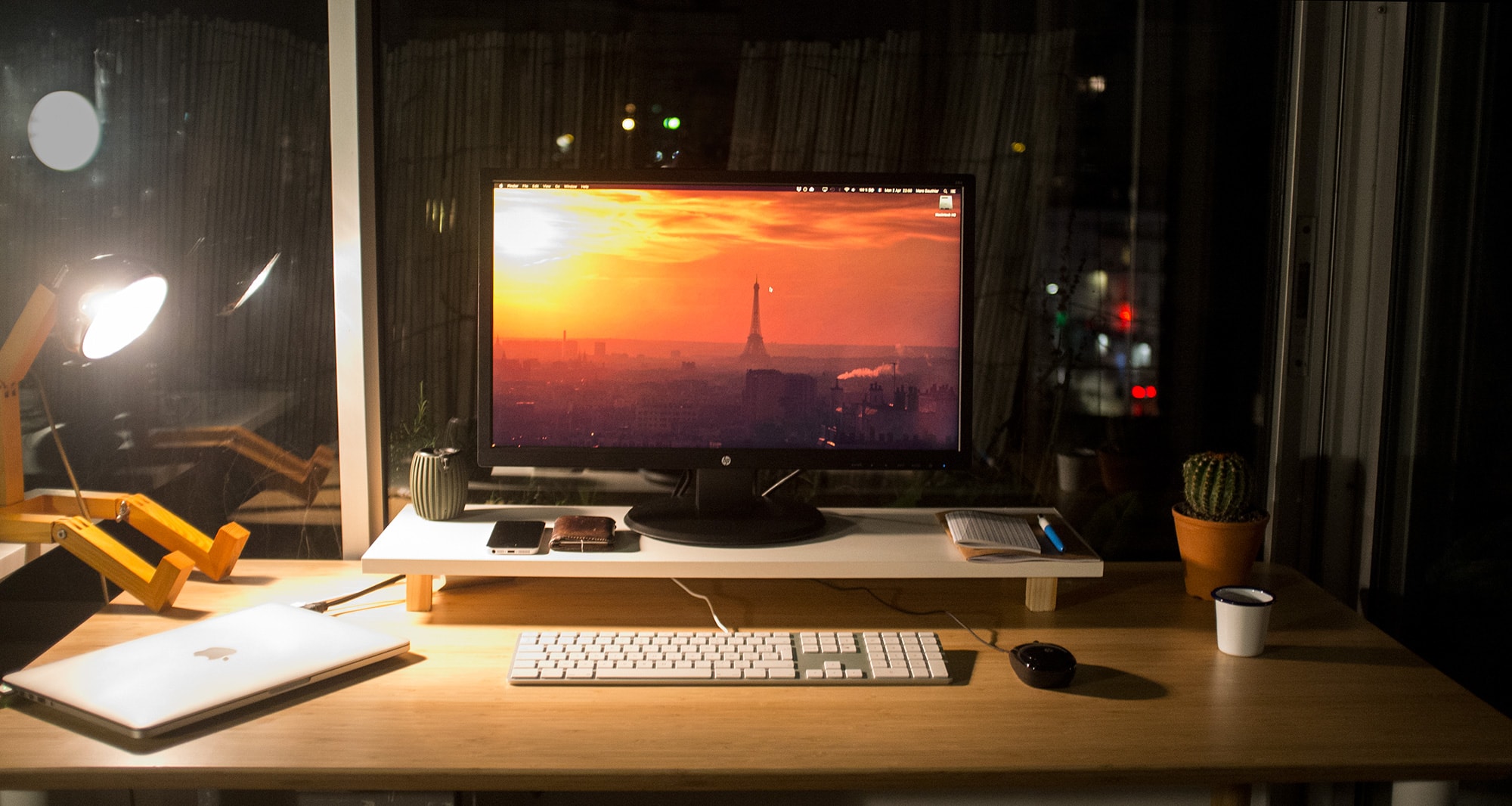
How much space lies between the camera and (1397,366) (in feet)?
5.47

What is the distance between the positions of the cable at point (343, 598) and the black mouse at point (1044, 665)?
87cm

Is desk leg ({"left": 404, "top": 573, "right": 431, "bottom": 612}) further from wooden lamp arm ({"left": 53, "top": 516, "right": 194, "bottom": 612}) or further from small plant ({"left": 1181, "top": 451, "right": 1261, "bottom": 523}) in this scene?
small plant ({"left": 1181, "top": 451, "right": 1261, "bottom": 523})

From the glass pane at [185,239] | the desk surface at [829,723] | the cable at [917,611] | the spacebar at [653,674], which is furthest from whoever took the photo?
the glass pane at [185,239]

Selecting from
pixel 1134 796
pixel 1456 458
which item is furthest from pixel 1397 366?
pixel 1134 796

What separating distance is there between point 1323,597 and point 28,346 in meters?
1.95

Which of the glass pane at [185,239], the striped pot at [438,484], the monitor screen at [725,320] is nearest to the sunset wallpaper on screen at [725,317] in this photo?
the monitor screen at [725,320]

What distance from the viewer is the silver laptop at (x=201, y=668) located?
1.10m

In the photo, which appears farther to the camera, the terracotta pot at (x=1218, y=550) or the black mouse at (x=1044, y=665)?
the terracotta pot at (x=1218, y=550)

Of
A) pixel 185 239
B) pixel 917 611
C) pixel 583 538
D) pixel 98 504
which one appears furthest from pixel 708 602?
pixel 185 239

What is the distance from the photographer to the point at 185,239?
1.73 metres

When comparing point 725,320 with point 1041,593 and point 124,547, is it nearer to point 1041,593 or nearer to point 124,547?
point 1041,593

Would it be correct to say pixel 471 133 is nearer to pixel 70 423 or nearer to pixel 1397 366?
pixel 70 423

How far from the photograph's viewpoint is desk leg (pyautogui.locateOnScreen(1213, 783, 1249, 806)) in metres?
1.47

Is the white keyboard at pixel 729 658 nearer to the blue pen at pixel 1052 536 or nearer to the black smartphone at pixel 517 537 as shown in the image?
the black smartphone at pixel 517 537
